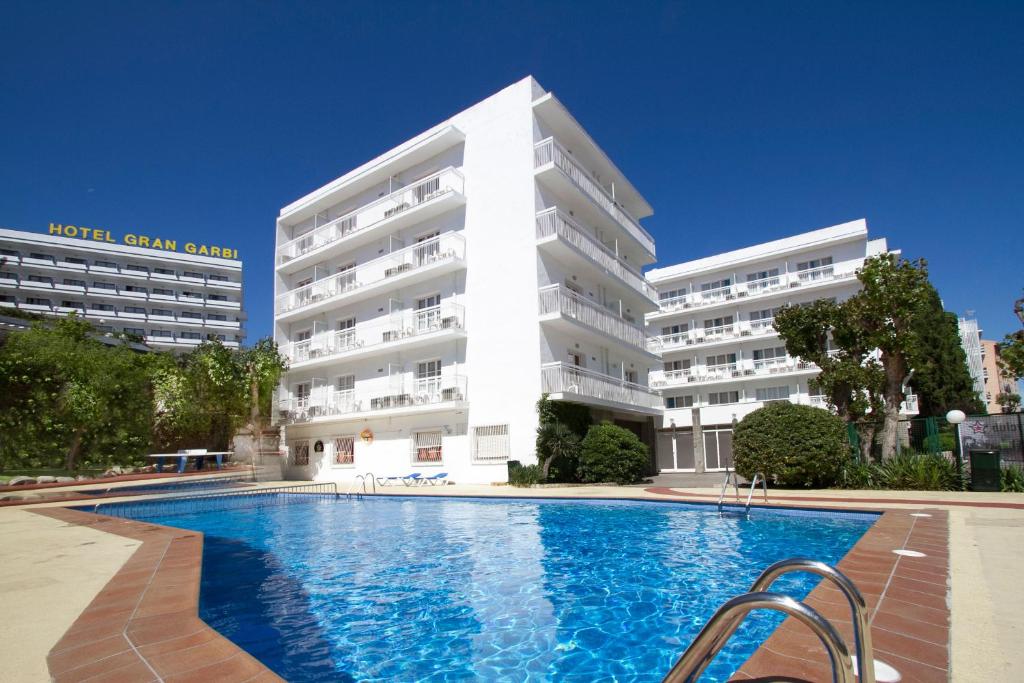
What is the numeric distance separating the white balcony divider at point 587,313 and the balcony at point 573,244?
1754mm

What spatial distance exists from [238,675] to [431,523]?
9427 mm

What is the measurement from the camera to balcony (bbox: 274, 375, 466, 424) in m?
23.0

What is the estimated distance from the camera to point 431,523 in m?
12.4

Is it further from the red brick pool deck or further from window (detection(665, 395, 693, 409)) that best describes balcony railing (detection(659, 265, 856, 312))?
the red brick pool deck

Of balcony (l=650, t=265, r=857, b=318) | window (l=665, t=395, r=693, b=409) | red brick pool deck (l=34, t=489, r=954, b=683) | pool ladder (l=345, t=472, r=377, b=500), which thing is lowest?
pool ladder (l=345, t=472, r=377, b=500)

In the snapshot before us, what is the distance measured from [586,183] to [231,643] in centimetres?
2372

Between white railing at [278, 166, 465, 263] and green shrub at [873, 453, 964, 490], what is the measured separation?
18563 mm

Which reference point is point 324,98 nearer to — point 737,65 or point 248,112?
point 248,112

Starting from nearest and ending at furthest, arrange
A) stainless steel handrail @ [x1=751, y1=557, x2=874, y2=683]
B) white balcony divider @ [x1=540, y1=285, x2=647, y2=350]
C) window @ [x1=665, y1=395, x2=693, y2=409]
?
1. stainless steel handrail @ [x1=751, y1=557, x2=874, y2=683]
2. white balcony divider @ [x1=540, y1=285, x2=647, y2=350]
3. window @ [x1=665, y1=395, x2=693, y2=409]

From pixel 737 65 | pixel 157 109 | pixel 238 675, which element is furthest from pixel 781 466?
pixel 157 109

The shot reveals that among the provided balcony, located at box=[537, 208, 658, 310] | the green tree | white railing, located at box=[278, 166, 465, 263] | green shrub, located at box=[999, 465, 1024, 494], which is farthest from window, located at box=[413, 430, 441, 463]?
the green tree

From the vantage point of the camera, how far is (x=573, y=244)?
22766 millimetres

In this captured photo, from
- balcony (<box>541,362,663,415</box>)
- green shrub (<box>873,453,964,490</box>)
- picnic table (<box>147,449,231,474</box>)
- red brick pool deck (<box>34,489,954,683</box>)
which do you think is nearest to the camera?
red brick pool deck (<box>34,489,954,683</box>)

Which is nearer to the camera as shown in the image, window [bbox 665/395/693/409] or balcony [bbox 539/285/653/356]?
balcony [bbox 539/285/653/356]
